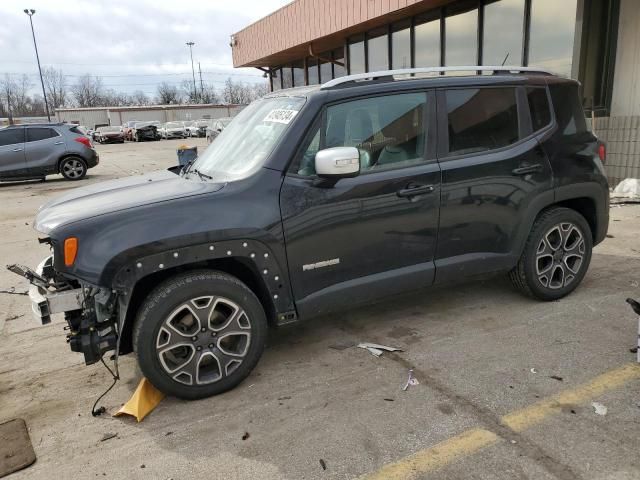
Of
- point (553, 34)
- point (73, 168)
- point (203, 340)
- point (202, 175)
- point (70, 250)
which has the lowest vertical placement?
point (203, 340)

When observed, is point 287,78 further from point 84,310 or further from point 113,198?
point 84,310

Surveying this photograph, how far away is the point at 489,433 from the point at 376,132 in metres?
2.02

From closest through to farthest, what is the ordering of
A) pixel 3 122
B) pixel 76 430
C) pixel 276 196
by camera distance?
1. pixel 76 430
2. pixel 276 196
3. pixel 3 122

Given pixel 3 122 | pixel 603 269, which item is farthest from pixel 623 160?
pixel 3 122

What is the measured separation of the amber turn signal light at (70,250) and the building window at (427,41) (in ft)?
34.8

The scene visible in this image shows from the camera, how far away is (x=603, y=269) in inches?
204

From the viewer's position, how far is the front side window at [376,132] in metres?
3.38

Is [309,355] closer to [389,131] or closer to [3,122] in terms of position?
[389,131]

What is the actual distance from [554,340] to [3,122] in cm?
7404

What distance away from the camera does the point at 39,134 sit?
14.5m

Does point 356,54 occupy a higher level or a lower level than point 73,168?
higher

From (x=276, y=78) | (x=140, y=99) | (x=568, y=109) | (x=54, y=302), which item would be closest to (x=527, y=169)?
(x=568, y=109)

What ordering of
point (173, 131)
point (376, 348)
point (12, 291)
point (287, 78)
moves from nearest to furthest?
point (376, 348) < point (12, 291) < point (287, 78) < point (173, 131)

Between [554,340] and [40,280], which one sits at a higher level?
[40,280]
